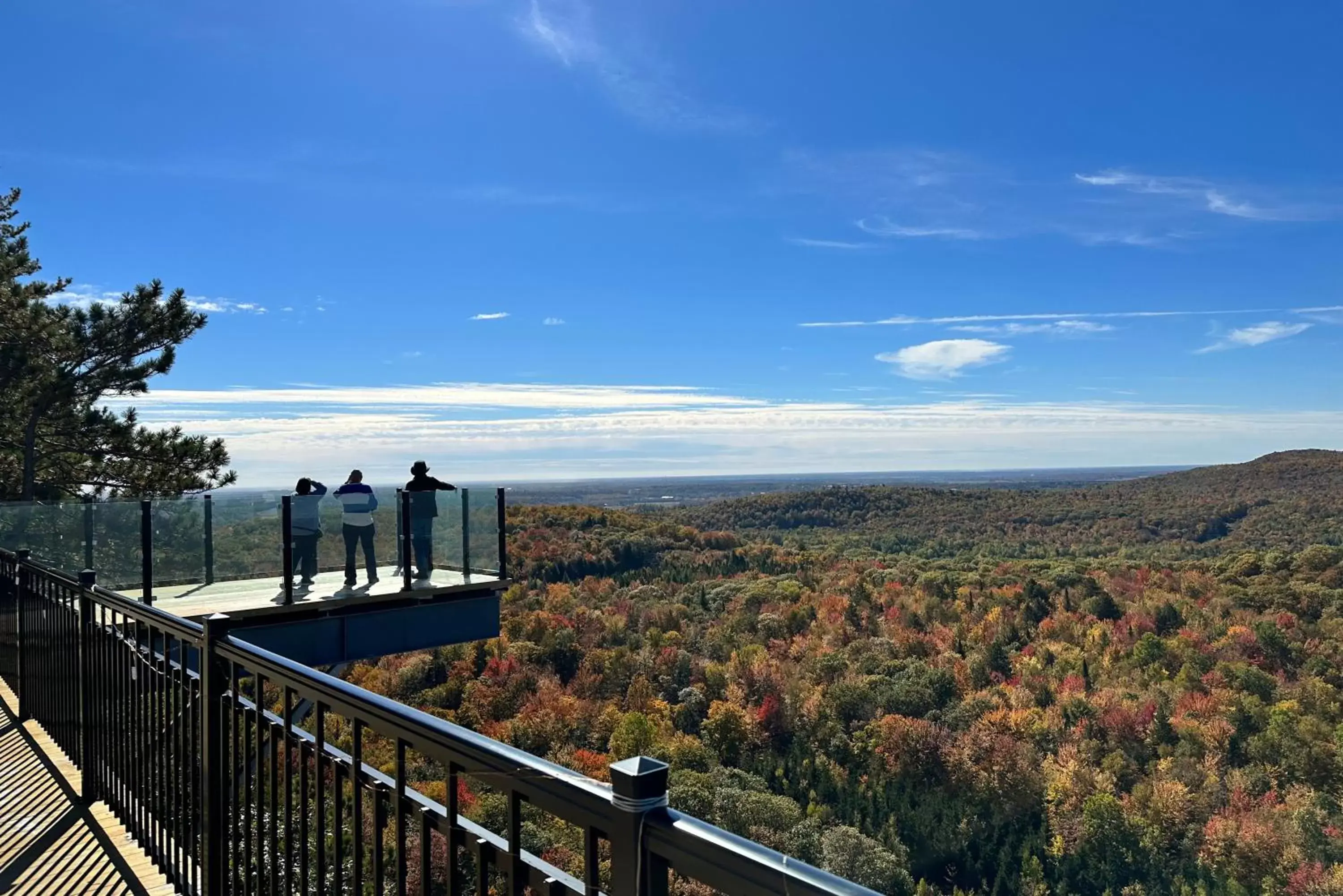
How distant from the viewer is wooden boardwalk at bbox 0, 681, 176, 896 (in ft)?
12.6

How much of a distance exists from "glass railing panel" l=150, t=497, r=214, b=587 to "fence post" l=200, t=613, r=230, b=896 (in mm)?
7838

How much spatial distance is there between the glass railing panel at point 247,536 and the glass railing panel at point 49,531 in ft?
4.42

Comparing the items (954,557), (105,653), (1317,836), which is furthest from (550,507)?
(105,653)

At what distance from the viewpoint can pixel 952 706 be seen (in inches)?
1620

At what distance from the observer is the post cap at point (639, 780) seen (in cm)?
153

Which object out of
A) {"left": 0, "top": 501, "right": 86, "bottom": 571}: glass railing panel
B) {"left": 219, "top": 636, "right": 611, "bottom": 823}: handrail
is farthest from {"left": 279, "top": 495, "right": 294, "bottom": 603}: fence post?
{"left": 219, "top": 636, "right": 611, "bottom": 823}: handrail

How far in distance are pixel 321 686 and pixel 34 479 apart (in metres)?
20.4

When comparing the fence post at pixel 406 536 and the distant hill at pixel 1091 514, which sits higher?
the fence post at pixel 406 536

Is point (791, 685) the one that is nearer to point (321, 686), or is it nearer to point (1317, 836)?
point (1317, 836)

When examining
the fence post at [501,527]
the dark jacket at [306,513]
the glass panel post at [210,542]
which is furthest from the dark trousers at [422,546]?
the glass panel post at [210,542]

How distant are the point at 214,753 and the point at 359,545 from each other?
830cm

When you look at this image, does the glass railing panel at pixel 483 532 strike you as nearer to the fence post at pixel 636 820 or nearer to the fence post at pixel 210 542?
the fence post at pixel 210 542

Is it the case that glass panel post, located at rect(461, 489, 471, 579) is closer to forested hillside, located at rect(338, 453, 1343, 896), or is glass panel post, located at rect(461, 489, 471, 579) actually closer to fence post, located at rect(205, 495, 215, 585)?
fence post, located at rect(205, 495, 215, 585)

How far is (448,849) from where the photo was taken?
82.4 inches
